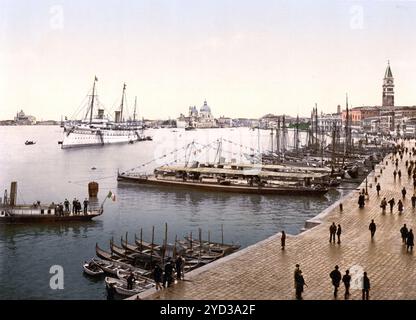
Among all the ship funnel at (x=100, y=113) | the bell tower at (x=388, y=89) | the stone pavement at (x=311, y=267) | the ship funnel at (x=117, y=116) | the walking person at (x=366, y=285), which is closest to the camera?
the walking person at (x=366, y=285)

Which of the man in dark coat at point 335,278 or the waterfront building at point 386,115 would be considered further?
the waterfront building at point 386,115

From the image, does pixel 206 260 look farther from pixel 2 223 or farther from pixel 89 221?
pixel 2 223

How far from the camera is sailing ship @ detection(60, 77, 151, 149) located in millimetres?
110000

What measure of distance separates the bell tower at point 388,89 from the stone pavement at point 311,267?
471ft

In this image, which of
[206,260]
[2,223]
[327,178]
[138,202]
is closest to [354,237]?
[206,260]

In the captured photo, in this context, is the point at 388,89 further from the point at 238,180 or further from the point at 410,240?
the point at 410,240

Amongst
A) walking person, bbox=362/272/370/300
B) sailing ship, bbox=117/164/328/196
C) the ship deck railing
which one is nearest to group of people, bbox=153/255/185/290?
walking person, bbox=362/272/370/300

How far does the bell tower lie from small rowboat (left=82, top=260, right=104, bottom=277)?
488 feet

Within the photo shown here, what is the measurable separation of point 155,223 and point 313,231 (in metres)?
11.2

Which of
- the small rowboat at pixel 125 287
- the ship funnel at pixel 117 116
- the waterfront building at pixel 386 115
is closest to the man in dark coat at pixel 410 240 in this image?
the small rowboat at pixel 125 287

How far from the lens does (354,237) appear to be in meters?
17.2

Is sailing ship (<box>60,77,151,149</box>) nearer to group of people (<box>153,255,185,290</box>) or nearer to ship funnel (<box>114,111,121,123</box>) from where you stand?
ship funnel (<box>114,111,121,123</box>)

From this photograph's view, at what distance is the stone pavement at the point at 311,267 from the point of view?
11.5 meters

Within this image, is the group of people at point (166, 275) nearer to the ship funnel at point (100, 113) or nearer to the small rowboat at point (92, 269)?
the small rowboat at point (92, 269)
